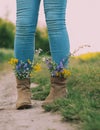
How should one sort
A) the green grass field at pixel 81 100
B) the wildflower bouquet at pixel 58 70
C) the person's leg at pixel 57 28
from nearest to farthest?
A: the green grass field at pixel 81 100, the person's leg at pixel 57 28, the wildflower bouquet at pixel 58 70

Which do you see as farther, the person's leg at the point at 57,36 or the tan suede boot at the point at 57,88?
the tan suede boot at the point at 57,88

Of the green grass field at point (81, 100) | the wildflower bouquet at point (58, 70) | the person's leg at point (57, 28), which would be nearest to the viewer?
the green grass field at point (81, 100)

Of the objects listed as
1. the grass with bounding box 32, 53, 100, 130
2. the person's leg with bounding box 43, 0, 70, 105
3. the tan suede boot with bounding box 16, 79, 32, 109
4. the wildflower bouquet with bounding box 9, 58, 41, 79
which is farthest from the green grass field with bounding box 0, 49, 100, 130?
the wildflower bouquet with bounding box 9, 58, 41, 79

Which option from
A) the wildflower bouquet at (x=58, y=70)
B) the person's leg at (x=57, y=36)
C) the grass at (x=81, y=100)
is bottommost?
the grass at (x=81, y=100)

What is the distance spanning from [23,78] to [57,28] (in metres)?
0.52

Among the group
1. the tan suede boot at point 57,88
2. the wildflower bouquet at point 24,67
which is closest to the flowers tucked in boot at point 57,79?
the tan suede boot at point 57,88

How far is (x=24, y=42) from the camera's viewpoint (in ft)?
12.0

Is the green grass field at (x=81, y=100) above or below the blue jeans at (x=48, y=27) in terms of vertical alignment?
below

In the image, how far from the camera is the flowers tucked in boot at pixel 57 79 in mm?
3637

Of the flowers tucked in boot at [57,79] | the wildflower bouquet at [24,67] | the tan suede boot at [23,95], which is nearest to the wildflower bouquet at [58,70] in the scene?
the flowers tucked in boot at [57,79]

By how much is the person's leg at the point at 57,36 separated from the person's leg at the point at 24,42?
12 cm

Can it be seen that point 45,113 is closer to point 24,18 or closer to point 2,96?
point 24,18

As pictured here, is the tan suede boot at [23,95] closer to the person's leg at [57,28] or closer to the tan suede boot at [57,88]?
the tan suede boot at [57,88]

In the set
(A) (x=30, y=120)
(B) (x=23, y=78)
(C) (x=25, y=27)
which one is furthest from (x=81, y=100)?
(C) (x=25, y=27)
